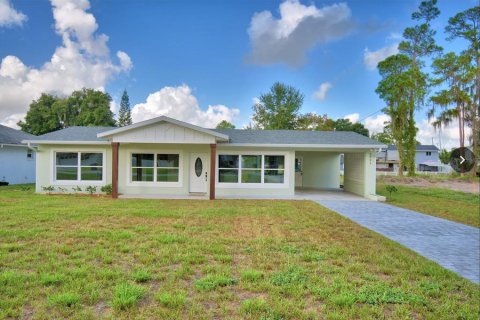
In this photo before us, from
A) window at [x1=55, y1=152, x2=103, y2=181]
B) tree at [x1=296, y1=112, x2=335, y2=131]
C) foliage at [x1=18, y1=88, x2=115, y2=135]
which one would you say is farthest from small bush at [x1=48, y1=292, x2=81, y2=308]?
tree at [x1=296, y1=112, x2=335, y2=131]

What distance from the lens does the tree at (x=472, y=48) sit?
30.3 m

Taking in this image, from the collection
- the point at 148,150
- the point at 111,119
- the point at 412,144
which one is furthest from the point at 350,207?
the point at 111,119

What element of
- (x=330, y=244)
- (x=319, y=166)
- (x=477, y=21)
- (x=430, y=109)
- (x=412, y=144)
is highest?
(x=477, y=21)

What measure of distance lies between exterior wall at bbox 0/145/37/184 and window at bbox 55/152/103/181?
22.4ft

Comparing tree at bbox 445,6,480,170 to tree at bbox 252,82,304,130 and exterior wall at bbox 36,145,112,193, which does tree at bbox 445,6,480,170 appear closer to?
tree at bbox 252,82,304,130

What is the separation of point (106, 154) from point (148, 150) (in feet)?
6.53

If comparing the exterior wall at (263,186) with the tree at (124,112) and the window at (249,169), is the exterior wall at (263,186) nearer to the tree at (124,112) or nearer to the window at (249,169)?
the window at (249,169)

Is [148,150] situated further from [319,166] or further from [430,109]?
[430,109]

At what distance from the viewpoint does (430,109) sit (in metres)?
32.5

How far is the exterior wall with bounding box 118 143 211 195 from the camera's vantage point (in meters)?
14.2

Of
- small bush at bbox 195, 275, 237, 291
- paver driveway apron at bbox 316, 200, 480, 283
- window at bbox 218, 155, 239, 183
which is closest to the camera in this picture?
small bush at bbox 195, 275, 237, 291

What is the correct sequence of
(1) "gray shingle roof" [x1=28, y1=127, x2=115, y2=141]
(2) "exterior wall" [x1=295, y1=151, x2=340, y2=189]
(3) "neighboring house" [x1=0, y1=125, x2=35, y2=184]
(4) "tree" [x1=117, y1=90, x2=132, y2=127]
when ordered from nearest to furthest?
(1) "gray shingle roof" [x1=28, y1=127, x2=115, y2=141]
(3) "neighboring house" [x1=0, y1=125, x2=35, y2=184]
(2) "exterior wall" [x1=295, y1=151, x2=340, y2=189]
(4) "tree" [x1=117, y1=90, x2=132, y2=127]

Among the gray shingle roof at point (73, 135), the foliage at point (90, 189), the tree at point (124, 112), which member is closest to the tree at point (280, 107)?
the tree at point (124, 112)

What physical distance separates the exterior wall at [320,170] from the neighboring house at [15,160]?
17422 millimetres
